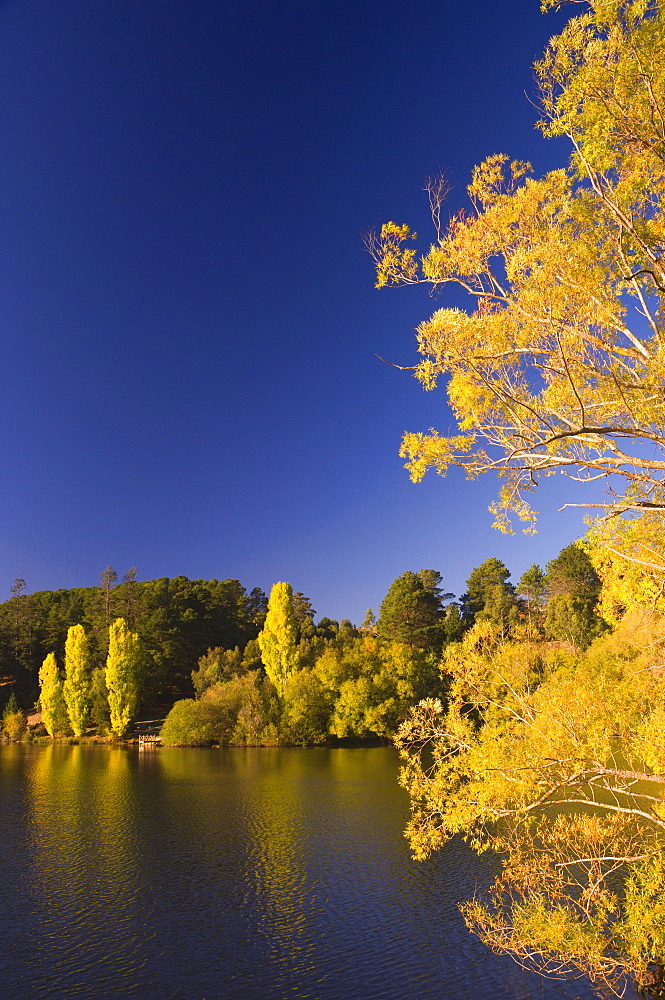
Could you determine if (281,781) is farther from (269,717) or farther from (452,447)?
(452,447)

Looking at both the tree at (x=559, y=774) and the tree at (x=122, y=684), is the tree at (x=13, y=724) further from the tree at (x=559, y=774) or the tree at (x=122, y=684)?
the tree at (x=559, y=774)

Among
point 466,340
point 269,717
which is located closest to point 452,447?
point 466,340

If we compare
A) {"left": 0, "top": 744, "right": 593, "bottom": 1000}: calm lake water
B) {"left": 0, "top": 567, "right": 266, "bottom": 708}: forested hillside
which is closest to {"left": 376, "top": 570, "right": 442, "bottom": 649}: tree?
{"left": 0, "top": 567, "right": 266, "bottom": 708}: forested hillside

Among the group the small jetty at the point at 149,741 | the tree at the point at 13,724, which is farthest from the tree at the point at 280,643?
the tree at the point at 13,724

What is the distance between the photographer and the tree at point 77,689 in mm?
54531

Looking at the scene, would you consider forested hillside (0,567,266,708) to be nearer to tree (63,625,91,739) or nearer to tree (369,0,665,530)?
tree (63,625,91,739)

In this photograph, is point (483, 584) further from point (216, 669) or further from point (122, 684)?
point (122, 684)

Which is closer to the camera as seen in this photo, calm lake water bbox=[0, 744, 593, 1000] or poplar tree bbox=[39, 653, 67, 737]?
calm lake water bbox=[0, 744, 593, 1000]

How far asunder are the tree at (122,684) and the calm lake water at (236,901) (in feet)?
75.3

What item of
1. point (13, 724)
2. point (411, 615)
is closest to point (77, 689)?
point (13, 724)

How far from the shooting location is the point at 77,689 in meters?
55.0

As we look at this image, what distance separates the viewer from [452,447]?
7.88m

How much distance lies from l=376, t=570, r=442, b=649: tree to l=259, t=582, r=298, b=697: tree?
1113 cm

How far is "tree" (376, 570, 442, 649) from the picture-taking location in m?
56.9
